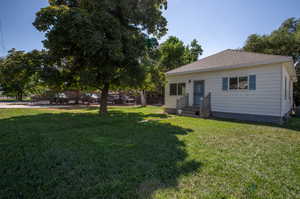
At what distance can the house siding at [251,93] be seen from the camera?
7.62m

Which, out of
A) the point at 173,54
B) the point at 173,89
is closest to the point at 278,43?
the point at 173,54

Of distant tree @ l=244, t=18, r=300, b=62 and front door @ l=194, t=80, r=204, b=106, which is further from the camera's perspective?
distant tree @ l=244, t=18, r=300, b=62

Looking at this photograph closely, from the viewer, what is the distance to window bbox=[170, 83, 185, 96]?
11.5 meters

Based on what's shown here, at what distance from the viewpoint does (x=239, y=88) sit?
28.8 ft

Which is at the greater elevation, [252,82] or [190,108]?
[252,82]

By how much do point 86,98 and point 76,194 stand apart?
2198cm

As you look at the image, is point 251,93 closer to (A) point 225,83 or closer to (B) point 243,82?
(B) point 243,82

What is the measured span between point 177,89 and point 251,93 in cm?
488

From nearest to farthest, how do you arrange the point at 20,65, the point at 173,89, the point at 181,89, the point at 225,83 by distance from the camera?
the point at 20,65 → the point at 225,83 → the point at 181,89 → the point at 173,89

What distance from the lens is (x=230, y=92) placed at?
29.8ft

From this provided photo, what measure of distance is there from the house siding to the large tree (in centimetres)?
458

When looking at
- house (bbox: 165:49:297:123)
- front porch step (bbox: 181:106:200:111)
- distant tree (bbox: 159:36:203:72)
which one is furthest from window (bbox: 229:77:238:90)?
distant tree (bbox: 159:36:203:72)

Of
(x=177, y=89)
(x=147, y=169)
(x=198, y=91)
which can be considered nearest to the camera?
(x=147, y=169)

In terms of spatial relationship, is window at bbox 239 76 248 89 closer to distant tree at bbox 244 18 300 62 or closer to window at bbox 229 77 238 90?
window at bbox 229 77 238 90
